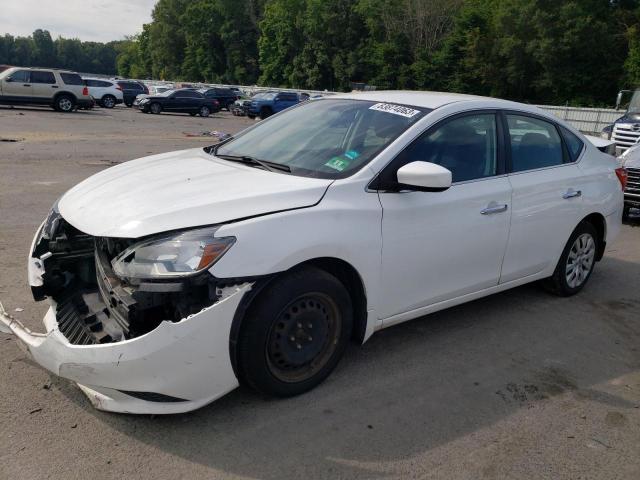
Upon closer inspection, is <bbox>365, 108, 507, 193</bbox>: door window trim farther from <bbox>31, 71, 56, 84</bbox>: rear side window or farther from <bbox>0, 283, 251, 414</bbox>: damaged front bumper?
<bbox>31, 71, 56, 84</bbox>: rear side window

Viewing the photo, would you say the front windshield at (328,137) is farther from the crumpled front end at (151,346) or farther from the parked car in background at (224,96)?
the parked car in background at (224,96)

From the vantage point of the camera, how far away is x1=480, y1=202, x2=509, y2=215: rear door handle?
4.02 meters

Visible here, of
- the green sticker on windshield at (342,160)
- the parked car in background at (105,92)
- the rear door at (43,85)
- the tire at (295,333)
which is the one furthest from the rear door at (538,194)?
the parked car in background at (105,92)

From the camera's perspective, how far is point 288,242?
3.00m

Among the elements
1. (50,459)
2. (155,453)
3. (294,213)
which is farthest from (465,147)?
(50,459)

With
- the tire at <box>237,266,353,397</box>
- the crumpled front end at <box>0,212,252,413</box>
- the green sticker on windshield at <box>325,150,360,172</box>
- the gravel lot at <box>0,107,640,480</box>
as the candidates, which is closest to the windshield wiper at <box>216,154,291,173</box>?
the green sticker on windshield at <box>325,150,360,172</box>

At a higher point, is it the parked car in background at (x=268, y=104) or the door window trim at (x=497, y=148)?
the door window trim at (x=497, y=148)

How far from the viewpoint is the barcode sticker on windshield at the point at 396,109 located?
3889 millimetres

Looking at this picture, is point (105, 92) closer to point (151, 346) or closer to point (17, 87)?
point (17, 87)

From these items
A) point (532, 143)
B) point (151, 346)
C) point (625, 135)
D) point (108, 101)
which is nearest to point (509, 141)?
point (532, 143)

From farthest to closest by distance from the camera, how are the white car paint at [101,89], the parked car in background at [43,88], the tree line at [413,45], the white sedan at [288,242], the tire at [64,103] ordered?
the tree line at [413,45], the white car paint at [101,89], the tire at [64,103], the parked car in background at [43,88], the white sedan at [288,242]

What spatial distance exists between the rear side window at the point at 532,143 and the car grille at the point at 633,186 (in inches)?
170

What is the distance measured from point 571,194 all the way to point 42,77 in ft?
86.0

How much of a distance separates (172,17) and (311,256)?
11003cm
